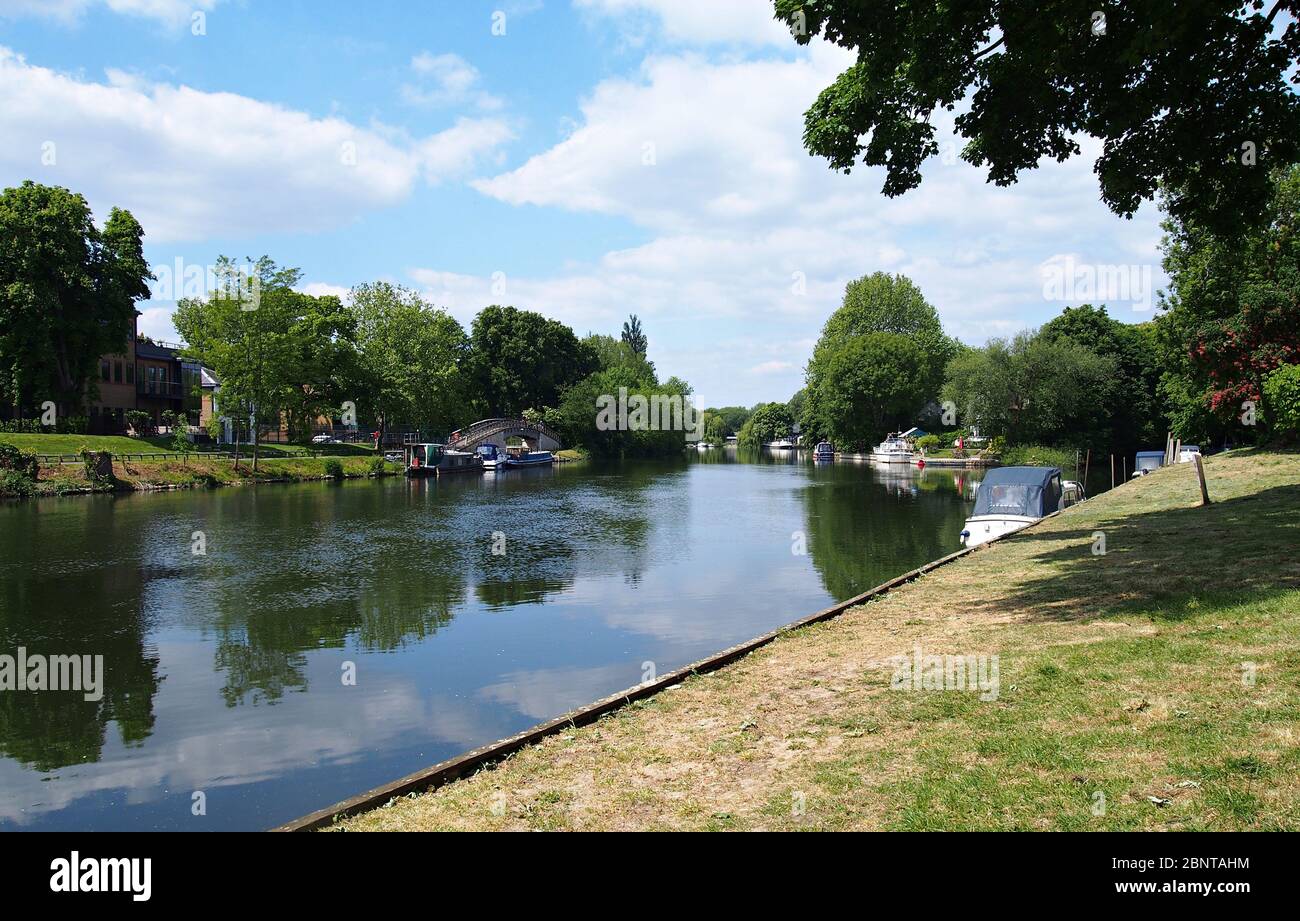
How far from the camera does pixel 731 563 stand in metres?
26.9

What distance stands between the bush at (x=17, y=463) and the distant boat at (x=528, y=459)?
47.7 meters

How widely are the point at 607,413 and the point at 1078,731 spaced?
109 metres

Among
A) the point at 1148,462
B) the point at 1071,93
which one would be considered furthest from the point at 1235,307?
the point at 1071,93

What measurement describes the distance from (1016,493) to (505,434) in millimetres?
77326

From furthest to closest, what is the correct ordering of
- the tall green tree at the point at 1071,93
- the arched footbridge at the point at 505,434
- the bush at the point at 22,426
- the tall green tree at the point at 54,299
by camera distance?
the arched footbridge at the point at 505,434 < the bush at the point at 22,426 < the tall green tree at the point at 54,299 < the tall green tree at the point at 1071,93

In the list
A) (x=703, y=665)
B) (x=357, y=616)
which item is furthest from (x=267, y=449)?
(x=703, y=665)

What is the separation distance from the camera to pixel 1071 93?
15141mm

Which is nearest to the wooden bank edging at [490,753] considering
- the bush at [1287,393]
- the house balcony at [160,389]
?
the bush at [1287,393]

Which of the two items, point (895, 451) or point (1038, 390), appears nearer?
point (1038, 390)

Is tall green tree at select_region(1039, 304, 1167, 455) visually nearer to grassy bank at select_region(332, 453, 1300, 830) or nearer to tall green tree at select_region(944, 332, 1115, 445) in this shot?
tall green tree at select_region(944, 332, 1115, 445)

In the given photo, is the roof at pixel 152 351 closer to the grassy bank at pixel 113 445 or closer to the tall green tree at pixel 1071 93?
the grassy bank at pixel 113 445

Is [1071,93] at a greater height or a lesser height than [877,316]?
lesser

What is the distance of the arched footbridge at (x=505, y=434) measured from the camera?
3671 inches

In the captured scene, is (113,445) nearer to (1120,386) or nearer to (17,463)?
(17,463)
